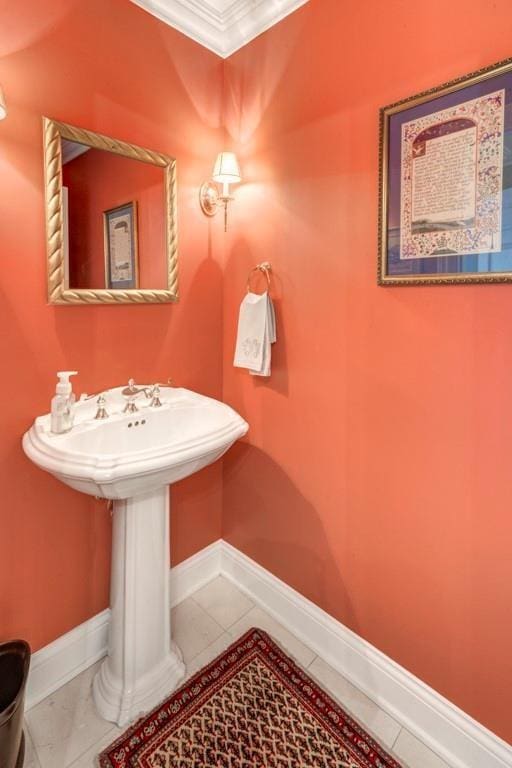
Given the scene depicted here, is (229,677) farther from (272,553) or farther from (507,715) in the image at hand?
(507,715)

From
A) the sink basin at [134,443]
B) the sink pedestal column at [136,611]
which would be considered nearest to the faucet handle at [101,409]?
the sink basin at [134,443]

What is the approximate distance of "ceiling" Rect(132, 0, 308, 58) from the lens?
1498 mm

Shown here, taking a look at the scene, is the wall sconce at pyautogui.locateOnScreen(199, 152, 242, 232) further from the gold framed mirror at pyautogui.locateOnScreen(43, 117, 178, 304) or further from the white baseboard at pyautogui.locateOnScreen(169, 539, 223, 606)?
the white baseboard at pyautogui.locateOnScreen(169, 539, 223, 606)

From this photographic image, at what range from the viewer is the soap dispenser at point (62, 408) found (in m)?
1.24

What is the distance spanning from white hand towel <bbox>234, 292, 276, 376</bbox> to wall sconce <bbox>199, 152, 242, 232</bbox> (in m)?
0.41

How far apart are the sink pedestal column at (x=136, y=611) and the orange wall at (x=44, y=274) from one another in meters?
0.22

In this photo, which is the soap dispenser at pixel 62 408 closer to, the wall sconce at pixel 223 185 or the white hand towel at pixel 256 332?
the white hand towel at pixel 256 332

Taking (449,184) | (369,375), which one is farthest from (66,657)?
(449,184)

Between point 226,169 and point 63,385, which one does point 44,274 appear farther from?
point 226,169

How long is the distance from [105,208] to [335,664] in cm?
186

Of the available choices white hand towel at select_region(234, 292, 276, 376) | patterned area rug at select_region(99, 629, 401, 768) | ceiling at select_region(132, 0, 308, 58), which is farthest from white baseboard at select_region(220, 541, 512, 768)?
ceiling at select_region(132, 0, 308, 58)

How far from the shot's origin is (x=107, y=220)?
1.44m

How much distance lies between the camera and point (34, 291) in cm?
130

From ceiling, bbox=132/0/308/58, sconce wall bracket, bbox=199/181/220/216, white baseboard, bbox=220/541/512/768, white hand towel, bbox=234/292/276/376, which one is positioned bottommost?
white baseboard, bbox=220/541/512/768
